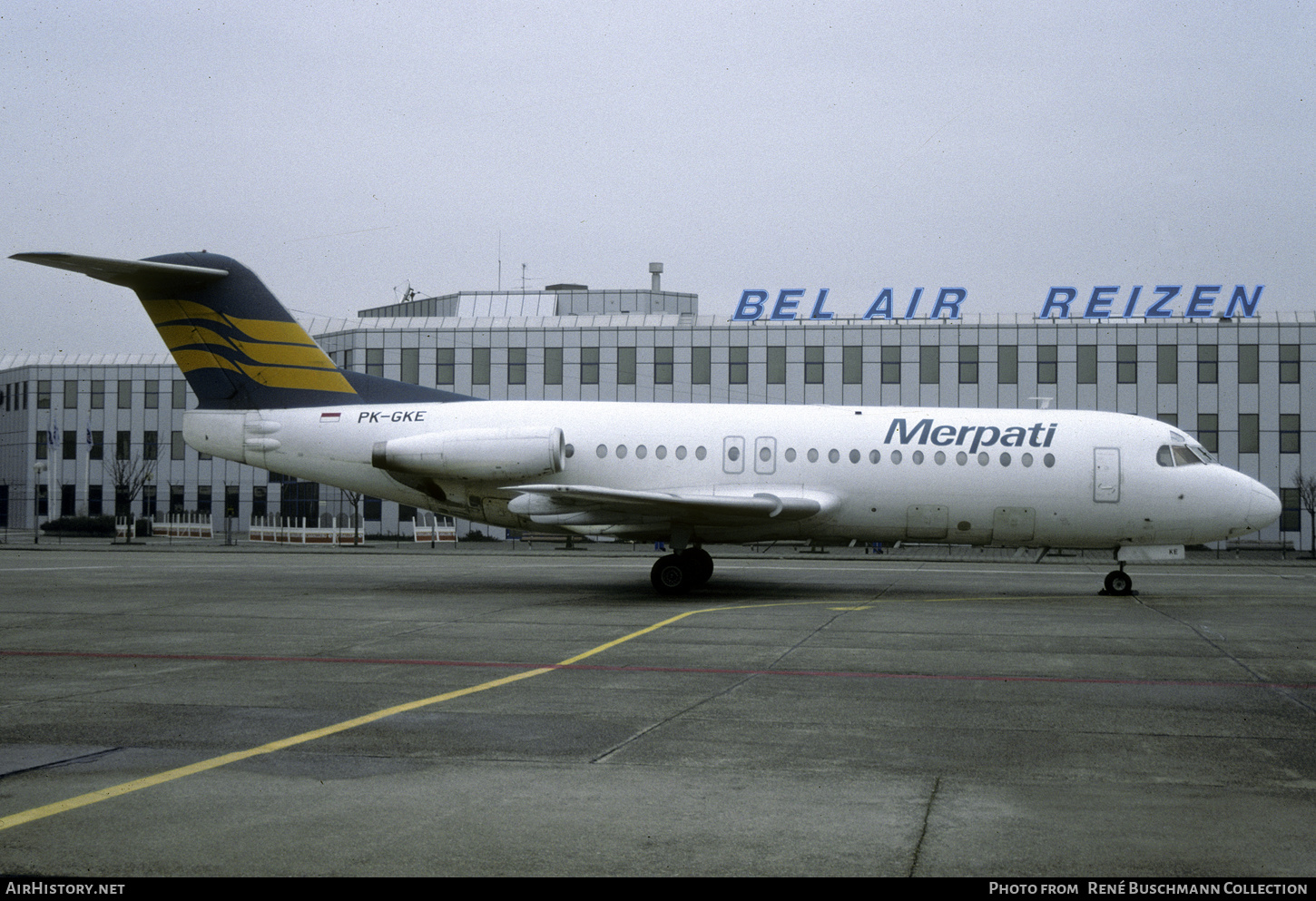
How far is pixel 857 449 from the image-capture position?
864 inches

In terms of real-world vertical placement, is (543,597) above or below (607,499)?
below

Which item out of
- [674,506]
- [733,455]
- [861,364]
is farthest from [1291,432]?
[674,506]

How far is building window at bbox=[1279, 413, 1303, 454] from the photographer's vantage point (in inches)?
2125

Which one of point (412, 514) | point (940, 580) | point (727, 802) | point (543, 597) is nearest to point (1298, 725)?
point (727, 802)

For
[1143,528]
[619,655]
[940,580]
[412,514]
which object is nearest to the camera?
[619,655]

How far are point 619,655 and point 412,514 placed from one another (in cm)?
4700

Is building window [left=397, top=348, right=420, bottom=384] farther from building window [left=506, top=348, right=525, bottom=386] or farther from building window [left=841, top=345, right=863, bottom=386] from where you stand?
building window [left=841, top=345, right=863, bottom=386]

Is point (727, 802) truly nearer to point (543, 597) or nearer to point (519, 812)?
point (519, 812)

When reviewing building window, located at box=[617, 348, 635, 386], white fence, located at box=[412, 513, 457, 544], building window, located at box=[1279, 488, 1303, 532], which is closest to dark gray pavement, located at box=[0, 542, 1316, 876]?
white fence, located at box=[412, 513, 457, 544]

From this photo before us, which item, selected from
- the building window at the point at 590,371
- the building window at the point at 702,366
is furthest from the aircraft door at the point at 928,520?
the building window at the point at 590,371

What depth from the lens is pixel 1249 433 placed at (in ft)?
177

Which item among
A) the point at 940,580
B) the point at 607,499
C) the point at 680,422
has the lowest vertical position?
the point at 940,580

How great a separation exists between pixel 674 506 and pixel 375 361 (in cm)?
4210

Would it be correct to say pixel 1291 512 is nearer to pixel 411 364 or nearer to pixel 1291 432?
pixel 1291 432
